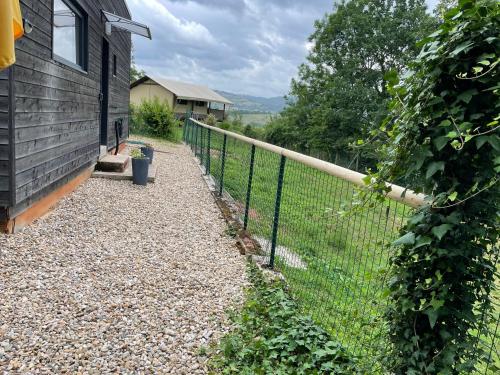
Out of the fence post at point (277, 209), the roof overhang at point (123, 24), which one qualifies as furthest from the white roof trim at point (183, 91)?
the fence post at point (277, 209)

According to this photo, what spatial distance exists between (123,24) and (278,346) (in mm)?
7668

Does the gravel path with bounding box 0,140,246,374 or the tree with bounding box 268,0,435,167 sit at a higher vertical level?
the tree with bounding box 268,0,435,167

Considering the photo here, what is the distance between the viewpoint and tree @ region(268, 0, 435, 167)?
24469 millimetres

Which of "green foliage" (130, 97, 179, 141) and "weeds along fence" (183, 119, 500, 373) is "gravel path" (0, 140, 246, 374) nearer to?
"weeds along fence" (183, 119, 500, 373)

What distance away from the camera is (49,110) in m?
4.46

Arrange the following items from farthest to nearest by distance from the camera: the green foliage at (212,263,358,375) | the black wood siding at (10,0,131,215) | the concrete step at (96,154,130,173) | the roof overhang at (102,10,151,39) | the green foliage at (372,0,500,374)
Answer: the roof overhang at (102,10,151,39) < the concrete step at (96,154,130,173) < the black wood siding at (10,0,131,215) < the green foliage at (212,263,358,375) < the green foliage at (372,0,500,374)

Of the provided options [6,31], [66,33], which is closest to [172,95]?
[66,33]

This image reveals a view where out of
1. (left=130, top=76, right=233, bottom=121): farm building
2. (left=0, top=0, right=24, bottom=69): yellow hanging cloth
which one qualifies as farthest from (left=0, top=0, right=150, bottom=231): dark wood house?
(left=130, top=76, right=233, bottom=121): farm building

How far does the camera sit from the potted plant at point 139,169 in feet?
21.6

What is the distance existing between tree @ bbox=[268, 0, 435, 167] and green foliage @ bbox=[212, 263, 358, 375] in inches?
847

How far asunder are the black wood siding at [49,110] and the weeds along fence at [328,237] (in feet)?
7.71

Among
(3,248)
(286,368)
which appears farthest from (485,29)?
(3,248)

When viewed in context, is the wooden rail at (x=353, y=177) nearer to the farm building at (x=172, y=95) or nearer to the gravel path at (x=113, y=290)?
the gravel path at (x=113, y=290)

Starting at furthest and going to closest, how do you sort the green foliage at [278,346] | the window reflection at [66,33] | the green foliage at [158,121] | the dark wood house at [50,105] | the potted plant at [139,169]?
1. the green foliage at [158,121]
2. the potted plant at [139,169]
3. the window reflection at [66,33]
4. the dark wood house at [50,105]
5. the green foliage at [278,346]
